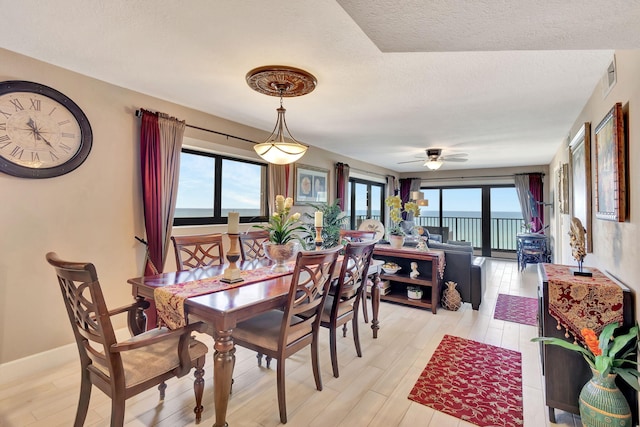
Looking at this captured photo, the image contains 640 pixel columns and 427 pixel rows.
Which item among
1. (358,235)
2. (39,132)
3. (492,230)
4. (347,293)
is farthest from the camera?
Result: (492,230)

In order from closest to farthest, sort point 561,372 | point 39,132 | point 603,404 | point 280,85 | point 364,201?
point 603,404
point 561,372
point 39,132
point 280,85
point 364,201

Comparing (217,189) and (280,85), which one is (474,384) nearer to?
(280,85)

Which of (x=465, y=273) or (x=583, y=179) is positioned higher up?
(x=583, y=179)

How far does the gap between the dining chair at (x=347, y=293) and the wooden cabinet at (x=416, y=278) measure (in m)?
1.49

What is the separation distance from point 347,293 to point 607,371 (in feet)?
5.17

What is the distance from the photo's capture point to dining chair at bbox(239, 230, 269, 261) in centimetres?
310

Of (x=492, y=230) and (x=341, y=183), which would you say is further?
(x=492, y=230)

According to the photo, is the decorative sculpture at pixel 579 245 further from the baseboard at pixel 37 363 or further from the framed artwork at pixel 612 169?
the baseboard at pixel 37 363

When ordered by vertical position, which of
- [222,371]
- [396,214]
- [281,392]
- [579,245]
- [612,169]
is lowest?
[281,392]

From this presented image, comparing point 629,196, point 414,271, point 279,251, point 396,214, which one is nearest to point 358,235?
point 396,214

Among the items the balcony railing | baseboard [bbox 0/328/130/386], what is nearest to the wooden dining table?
baseboard [bbox 0/328/130/386]

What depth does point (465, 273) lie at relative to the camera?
390 centimetres

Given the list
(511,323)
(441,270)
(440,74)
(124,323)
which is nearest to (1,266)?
(124,323)

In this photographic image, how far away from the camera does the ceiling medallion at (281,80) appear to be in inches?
91.9
